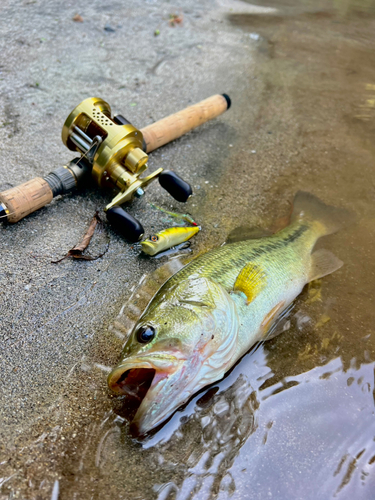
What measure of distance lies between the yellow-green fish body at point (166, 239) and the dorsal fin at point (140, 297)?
131mm

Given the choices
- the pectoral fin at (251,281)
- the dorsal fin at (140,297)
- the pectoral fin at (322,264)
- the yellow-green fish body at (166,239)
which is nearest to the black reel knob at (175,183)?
the yellow-green fish body at (166,239)

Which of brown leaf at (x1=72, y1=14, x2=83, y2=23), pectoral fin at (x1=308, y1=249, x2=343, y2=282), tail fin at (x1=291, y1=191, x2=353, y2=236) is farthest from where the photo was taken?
brown leaf at (x1=72, y1=14, x2=83, y2=23)

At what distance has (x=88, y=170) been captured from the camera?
332 centimetres

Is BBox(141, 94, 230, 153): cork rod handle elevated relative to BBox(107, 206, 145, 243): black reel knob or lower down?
elevated

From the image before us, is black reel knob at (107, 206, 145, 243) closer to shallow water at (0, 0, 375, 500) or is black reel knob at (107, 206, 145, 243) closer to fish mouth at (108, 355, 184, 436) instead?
shallow water at (0, 0, 375, 500)

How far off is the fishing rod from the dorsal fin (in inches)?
12.6

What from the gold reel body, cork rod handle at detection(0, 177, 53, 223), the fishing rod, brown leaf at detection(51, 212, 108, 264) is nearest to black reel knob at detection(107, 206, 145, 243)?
the fishing rod

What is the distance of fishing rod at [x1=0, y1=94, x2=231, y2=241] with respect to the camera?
2.98m

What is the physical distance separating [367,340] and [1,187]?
3.07 metres

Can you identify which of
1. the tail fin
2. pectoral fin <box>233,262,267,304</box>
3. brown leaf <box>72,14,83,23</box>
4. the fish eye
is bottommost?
the tail fin

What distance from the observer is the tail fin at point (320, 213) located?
344cm

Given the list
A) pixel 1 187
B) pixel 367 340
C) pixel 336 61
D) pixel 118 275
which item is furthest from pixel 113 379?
pixel 336 61

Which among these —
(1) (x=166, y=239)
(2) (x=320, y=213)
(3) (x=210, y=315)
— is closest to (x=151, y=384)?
(3) (x=210, y=315)

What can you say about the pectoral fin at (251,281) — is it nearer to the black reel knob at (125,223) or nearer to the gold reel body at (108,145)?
the black reel knob at (125,223)
